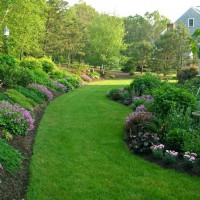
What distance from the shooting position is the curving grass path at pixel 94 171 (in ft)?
15.2

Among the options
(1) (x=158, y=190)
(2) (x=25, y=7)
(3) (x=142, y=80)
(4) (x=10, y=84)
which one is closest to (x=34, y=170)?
(1) (x=158, y=190)

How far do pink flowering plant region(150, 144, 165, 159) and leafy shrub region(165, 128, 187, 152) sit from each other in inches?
9.3

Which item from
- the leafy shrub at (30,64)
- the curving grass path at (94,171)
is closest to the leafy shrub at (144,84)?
the curving grass path at (94,171)

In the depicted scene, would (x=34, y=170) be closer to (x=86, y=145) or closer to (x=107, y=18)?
(x=86, y=145)

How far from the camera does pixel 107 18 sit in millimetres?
34875

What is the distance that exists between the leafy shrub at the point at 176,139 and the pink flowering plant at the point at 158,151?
237 millimetres

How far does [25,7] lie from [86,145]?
627 inches

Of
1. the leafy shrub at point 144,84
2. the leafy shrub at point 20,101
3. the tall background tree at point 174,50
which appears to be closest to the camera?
A: the leafy shrub at point 20,101

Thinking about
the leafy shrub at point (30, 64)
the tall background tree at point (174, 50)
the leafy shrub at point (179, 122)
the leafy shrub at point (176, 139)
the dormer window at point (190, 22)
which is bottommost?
the leafy shrub at point (176, 139)

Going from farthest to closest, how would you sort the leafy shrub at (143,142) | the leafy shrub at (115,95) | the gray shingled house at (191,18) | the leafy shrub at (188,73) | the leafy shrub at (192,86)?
the gray shingled house at (191,18) < the leafy shrub at (188,73) < the leafy shrub at (115,95) < the leafy shrub at (192,86) < the leafy shrub at (143,142)

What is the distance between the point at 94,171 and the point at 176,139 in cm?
189

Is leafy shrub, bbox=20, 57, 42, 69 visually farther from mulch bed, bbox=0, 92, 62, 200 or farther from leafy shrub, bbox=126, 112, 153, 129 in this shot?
leafy shrub, bbox=126, 112, 153, 129

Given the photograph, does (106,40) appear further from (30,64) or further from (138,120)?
(138,120)

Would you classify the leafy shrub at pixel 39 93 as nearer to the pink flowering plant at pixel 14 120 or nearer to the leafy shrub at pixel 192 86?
the pink flowering plant at pixel 14 120
